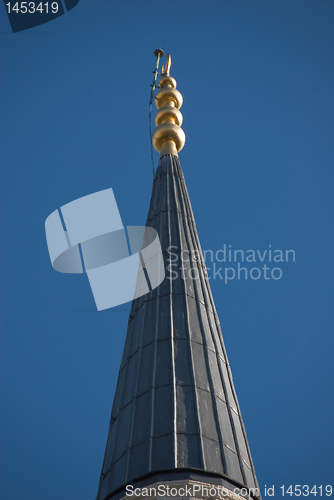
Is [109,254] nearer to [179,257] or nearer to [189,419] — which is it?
[179,257]

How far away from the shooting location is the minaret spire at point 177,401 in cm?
618

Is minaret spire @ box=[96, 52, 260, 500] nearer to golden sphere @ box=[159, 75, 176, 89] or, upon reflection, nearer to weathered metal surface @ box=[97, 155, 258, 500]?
weathered metal surface @ box=[97, 155, 258, 500]

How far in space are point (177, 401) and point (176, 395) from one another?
10 centimetres

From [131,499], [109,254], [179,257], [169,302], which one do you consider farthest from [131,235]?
[131,499]

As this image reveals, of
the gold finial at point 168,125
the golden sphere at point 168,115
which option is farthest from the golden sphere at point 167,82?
the golden sphere at point 168,115

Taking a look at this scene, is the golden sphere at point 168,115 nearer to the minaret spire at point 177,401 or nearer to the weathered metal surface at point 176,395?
the minaret spire at point 177,401

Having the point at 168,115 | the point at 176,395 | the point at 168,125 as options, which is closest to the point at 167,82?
the point at 168,115

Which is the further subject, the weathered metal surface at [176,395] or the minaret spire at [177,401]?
the weathered metal surface at [176,395]

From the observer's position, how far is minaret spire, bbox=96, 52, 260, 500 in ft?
20.3

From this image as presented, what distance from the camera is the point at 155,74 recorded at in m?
17.3

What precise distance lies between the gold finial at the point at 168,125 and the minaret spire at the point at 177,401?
13.0 feet

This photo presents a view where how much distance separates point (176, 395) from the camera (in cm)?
705

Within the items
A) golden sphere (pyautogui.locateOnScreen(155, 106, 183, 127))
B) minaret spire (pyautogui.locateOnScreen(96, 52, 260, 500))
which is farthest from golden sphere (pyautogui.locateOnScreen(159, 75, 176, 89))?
minaret spire (pyautogui.locateOnScreen(96, 52, 260, 500))

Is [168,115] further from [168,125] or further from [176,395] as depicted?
[176,395]
